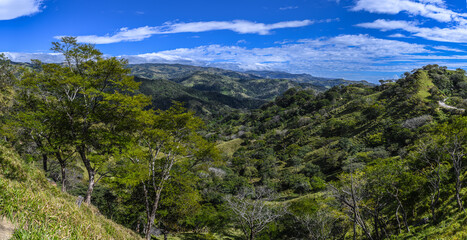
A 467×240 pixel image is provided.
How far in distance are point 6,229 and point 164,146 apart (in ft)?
49.5

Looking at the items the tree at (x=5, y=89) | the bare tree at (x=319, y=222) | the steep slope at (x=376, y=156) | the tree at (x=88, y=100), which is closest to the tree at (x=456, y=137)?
the steep slope at (x=376, y=156)

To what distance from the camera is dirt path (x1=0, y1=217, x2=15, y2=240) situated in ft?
10.2

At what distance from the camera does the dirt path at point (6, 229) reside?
122 inches

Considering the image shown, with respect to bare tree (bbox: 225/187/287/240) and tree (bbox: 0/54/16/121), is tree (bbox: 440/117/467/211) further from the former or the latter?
tree (bbox: 0/54/16/121)

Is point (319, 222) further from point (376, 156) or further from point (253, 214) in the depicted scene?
point (376, 156)

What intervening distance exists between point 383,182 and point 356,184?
234 centimetres

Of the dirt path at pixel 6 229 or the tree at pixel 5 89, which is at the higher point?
the tree at pixel 5 89

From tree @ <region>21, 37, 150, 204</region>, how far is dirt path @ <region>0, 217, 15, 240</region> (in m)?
12.8

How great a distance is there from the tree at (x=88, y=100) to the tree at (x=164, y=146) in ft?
5.26

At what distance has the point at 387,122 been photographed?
76.8m

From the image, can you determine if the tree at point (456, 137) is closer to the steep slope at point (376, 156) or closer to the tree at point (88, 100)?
the steep slope at point (376, 156)

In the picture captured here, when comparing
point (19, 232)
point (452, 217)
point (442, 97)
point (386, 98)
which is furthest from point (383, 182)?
point (386, 98)

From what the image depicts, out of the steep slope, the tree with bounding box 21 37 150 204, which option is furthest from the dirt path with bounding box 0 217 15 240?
the steep slope

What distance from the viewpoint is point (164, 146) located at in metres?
18.2
